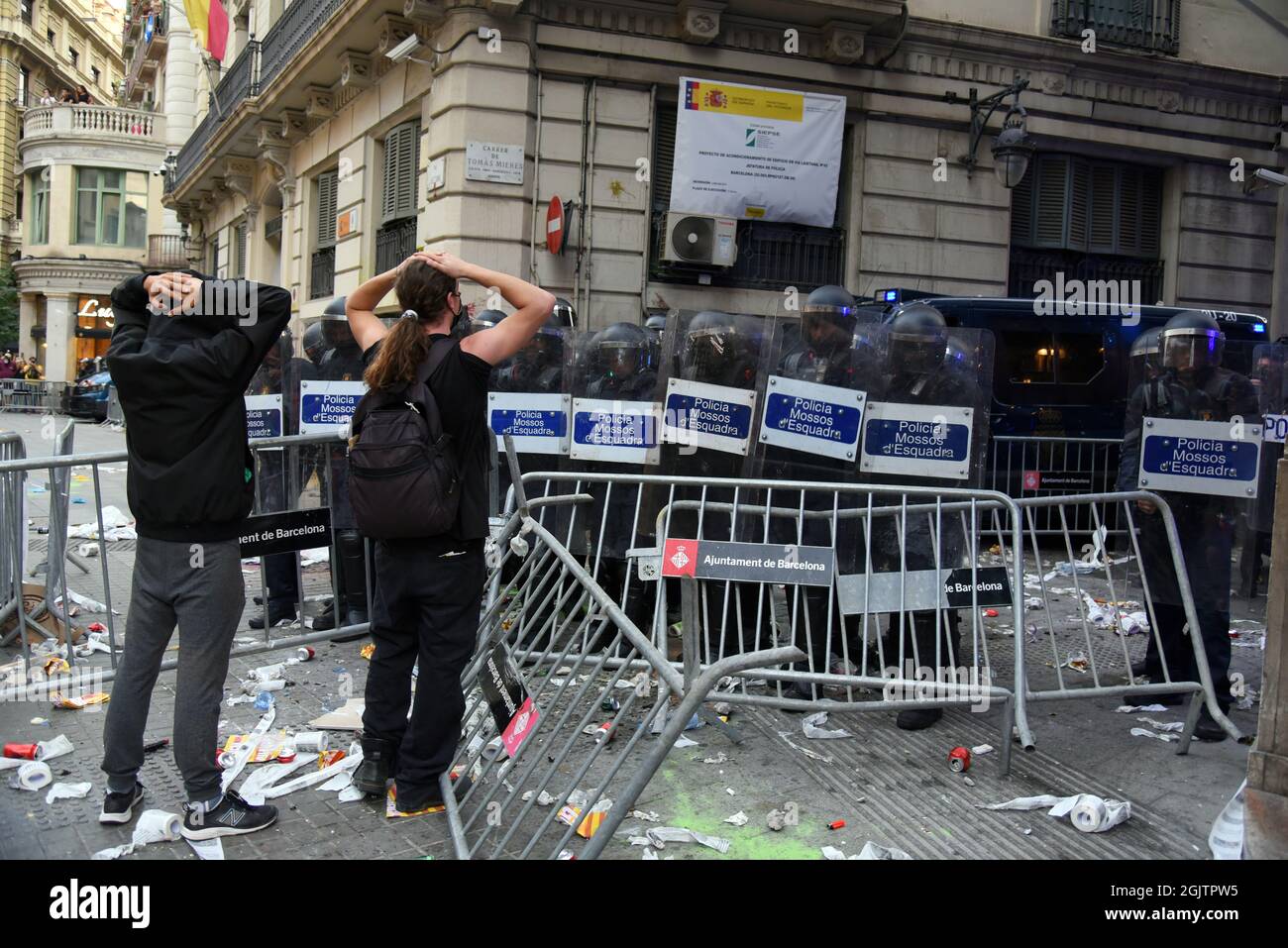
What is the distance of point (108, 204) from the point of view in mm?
42531

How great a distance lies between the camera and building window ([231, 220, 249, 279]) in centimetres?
2392

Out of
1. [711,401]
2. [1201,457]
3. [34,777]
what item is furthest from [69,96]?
[1201,457]

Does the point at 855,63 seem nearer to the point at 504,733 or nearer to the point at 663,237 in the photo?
the point at 663,237

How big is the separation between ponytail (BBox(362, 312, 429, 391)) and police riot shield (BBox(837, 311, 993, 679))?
2.37 meters

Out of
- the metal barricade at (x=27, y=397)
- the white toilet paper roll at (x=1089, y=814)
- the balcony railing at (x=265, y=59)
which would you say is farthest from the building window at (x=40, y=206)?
the white toilet paper roll at (x=1089, y=814)

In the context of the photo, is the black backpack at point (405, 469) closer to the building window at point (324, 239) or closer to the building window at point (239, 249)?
the building window at point (324, 239)

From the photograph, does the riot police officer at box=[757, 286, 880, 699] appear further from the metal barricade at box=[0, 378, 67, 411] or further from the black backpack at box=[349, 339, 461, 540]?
the metal barricade at box=[0, 378, 67, 411]

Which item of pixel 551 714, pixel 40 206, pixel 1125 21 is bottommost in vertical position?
pixel 551 714

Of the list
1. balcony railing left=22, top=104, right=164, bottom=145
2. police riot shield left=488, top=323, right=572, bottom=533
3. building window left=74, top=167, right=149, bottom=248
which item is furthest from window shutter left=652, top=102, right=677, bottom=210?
building window left=74, top=167, right=149, bottom=248

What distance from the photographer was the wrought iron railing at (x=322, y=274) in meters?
16.7

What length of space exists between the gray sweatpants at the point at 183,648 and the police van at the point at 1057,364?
25.5 ft

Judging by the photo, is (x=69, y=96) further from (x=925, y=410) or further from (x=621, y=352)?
(x=925, y=410)

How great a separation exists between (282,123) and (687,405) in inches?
623

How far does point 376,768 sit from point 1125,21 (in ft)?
51.8
